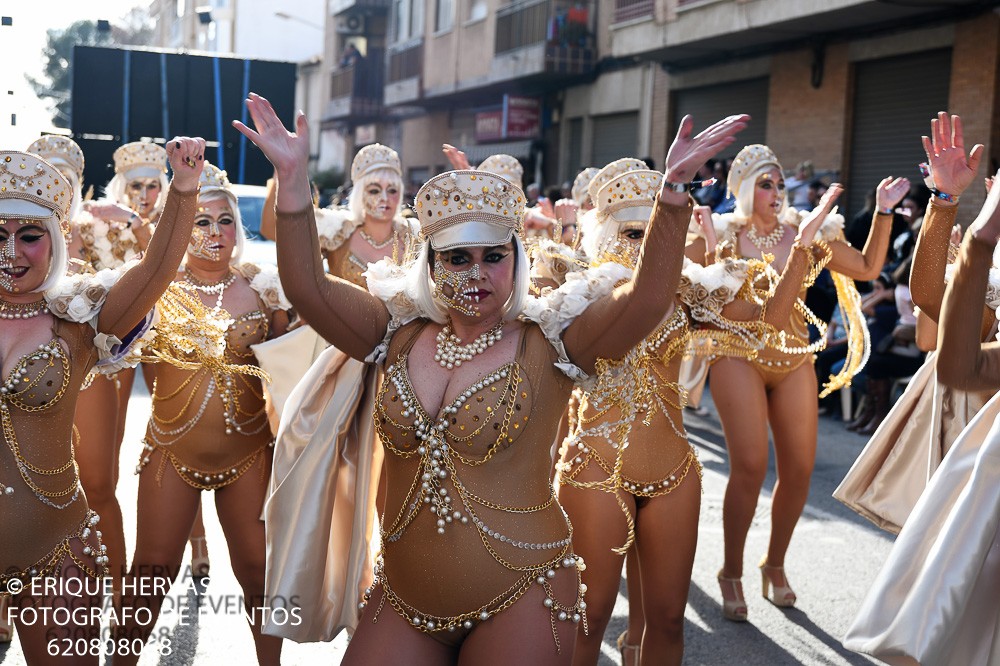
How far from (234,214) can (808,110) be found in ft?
43.3

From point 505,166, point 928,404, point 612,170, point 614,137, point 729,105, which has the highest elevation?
point 729,105

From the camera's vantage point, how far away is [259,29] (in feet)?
161

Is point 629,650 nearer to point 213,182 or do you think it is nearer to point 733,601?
point 733,601

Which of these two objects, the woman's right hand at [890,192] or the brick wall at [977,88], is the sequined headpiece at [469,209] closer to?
the woman's right hand at [890,192]

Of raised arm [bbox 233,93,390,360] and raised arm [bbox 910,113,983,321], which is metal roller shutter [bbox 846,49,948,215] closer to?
raised arm [bbox 910,113,983,321]

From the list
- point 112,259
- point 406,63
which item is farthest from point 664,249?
point 406,63

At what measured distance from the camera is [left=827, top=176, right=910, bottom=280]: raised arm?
5.86 meters

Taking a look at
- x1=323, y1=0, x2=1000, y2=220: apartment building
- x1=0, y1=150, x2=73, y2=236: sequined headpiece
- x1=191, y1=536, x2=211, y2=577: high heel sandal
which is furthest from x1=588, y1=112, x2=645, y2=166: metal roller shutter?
x1=0, y1=150, x2=73, y2=236: sequined headpiece

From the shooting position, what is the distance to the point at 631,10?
65.9 feet

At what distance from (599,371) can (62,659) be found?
73.0 inches

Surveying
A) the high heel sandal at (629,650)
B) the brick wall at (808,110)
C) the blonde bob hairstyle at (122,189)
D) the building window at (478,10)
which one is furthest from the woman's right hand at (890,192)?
the building window at (478,10)

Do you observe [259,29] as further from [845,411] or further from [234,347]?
→ [234,347]

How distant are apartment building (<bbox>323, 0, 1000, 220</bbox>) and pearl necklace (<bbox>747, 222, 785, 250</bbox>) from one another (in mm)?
8136

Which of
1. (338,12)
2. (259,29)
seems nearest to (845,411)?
(338,12)
